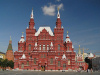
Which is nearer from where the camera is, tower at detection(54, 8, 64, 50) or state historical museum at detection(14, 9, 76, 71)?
state historical museum at detection(14, 9, 76, 71)

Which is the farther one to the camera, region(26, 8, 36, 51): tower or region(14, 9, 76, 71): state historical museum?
region(26, 8, 36, 51): tower

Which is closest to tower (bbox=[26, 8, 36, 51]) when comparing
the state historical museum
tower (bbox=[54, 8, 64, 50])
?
the state historical museum

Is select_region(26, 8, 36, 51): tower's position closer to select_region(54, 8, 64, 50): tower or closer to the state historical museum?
the state historical museum

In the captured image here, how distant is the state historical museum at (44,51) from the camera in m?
66.7

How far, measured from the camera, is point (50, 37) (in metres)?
73.2

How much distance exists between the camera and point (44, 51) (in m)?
69.0

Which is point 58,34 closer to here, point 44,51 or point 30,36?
point 44,51

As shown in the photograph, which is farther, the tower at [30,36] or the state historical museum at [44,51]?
the tower at [30,36]

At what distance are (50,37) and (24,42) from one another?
15.4 metres

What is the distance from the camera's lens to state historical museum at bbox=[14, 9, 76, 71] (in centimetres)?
6673

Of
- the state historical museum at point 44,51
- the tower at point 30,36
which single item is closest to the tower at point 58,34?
the state historical museum at point 44,51

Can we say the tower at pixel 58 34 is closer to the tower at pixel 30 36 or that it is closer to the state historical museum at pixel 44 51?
the state historical museum at pixel 44 51

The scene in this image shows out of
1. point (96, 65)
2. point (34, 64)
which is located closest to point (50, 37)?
point (34, 64)

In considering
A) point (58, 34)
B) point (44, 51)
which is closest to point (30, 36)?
point (44, 51)
